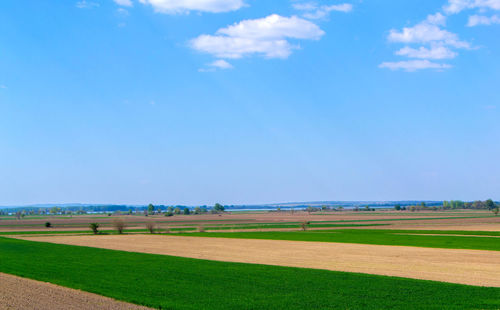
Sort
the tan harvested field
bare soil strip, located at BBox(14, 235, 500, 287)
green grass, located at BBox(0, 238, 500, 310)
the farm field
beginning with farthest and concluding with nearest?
bare soil strip, located at BBox(14, 235, 500, 287), the farm field, green grass, located at BBox(0, 238, 500, 310), the tan harvested field

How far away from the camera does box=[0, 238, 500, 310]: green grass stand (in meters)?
24.9

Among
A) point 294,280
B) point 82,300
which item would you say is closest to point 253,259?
point 294,280

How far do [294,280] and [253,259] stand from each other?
50.4 feet

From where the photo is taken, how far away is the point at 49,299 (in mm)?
26453

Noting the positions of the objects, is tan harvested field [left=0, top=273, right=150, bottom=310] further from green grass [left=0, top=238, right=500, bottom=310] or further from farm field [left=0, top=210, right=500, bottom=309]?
green grass [left=0, top=238, right=500, bottom=310]

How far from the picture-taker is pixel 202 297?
2695 cm

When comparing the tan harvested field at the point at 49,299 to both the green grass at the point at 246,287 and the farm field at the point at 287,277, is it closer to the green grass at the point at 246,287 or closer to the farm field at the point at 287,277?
the farm field at the point at 287,277

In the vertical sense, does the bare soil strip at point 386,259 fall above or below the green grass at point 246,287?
below

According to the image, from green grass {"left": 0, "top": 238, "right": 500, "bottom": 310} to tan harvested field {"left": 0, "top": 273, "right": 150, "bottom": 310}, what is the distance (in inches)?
36.0

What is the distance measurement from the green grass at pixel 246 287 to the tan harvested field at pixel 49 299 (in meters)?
0.92

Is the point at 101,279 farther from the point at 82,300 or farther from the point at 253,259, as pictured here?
the point at 253,259

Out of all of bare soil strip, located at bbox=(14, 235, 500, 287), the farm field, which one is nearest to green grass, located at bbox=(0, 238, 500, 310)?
the farm field

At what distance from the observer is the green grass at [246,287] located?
24.9 m

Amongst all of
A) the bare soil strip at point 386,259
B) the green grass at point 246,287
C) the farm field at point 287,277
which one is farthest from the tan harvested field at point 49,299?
the bare soil strip at point 386,259
